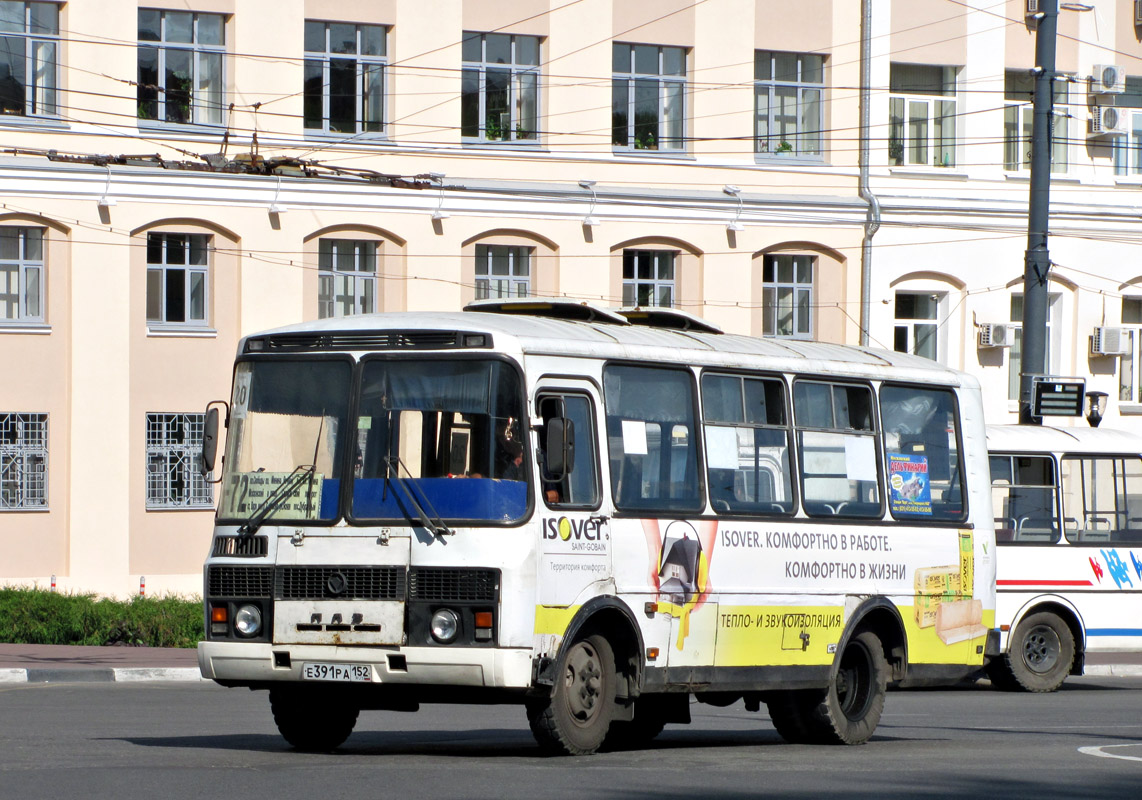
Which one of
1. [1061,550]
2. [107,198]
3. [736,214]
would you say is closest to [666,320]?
[1061,550]

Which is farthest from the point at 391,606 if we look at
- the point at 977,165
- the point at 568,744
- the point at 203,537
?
the point at 977,165

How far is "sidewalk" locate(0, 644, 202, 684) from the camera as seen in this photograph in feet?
66.3

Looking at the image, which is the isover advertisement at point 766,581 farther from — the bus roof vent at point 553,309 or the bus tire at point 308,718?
the bus tire at point 308,718

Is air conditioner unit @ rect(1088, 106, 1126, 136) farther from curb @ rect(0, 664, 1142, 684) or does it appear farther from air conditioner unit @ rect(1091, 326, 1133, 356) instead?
curb @ rect(0, 664, 1142, 684)

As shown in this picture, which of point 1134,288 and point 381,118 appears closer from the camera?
point 381,118

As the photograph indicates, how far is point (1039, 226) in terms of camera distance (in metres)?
24.6

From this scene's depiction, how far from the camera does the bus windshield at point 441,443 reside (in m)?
11.2

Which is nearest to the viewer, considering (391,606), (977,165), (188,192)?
(391,606)

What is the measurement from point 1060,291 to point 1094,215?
1567 mm

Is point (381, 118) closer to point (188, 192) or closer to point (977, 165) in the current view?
point (188, 192)

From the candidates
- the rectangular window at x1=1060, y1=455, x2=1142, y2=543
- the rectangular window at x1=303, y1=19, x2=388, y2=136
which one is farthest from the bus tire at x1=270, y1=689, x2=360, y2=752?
the rectangular window at x1=303, y1=19, x2=388, y2=136

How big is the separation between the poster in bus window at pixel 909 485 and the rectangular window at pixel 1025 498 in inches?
256

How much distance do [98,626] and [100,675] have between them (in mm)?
3726

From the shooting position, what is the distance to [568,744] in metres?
11.4
